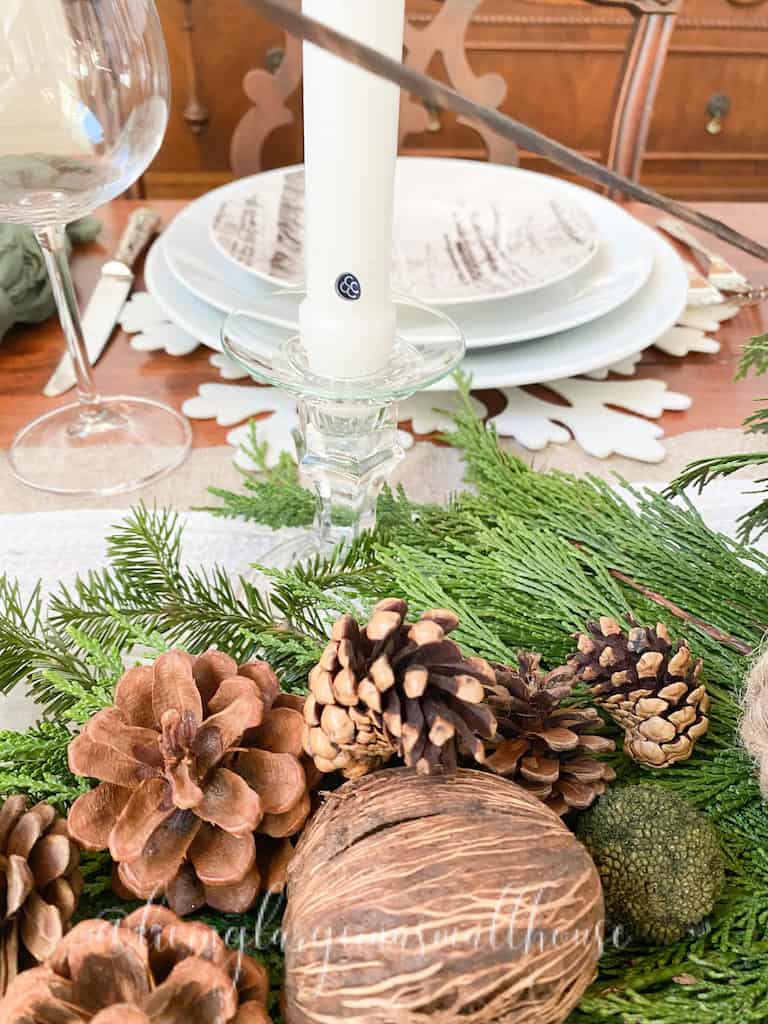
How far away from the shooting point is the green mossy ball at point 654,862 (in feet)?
0.63

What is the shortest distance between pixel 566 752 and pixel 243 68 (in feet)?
5.70

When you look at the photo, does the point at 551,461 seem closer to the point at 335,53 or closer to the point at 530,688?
the point at 530,688

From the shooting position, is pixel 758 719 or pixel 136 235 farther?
pixel 136 235

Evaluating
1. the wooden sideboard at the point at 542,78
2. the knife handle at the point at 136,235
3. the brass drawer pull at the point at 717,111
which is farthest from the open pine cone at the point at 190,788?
the brass drawer pull at the point at 717,111

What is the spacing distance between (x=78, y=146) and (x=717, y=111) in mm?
1708

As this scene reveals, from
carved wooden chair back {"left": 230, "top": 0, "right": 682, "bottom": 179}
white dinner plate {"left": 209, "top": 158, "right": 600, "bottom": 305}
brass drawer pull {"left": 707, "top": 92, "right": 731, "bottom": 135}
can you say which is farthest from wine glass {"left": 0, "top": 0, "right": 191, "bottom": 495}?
brass drawer pull {"left": 707, "top": 92, "right": 731, "bottom": 135}

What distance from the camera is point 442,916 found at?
160mm

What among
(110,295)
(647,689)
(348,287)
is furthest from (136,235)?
(647,689)

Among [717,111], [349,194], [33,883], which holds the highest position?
[349,194]

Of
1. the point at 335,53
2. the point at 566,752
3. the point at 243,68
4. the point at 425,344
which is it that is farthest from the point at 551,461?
the point at 243,68

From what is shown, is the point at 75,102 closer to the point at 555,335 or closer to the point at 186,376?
the point at 186,376

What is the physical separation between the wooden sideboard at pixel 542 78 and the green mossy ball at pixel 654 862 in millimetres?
1644

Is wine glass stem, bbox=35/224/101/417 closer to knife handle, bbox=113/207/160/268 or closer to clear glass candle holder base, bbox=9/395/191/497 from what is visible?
clear glass candle holder base, bbox=9/395/191/497

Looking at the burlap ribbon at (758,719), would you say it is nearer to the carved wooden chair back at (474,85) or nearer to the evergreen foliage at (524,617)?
the evergreen foliage at (524,617)
